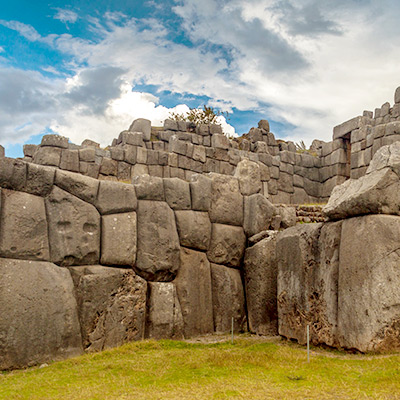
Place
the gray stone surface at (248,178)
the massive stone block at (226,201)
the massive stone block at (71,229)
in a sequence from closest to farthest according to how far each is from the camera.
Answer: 1. the massive stone block at (71,229)
2. the massive stone block at (226,201)
3. the gray stone surface at (248,178)

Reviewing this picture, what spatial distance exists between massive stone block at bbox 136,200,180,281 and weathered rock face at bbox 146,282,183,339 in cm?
25

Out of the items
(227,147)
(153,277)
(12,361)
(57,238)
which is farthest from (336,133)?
(12,361)

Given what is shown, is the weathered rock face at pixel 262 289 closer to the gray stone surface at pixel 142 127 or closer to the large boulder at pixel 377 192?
the large boulder at pixel 377 192

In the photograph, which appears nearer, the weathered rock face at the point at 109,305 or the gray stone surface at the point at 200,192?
the weathered rock face at the point at 109,305

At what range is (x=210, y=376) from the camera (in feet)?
22.1

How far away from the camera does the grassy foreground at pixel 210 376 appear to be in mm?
5836

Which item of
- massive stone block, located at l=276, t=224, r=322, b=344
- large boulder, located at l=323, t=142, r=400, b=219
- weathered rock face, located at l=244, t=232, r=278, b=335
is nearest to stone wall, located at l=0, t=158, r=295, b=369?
weathered rock face, located at l=244, t=232, r=278, b=335

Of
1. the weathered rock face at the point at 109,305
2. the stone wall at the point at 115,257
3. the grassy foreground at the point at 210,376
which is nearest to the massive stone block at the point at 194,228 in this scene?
the stone wall at the point at 115,257

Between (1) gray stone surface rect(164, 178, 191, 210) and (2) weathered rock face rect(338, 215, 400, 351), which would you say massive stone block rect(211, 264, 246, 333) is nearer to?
(1) gray stone surface rect(164, 178, 191, 210)

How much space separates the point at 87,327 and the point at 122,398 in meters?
3.01

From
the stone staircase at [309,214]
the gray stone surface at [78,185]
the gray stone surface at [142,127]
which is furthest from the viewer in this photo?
the gray stone surface at [142,127]

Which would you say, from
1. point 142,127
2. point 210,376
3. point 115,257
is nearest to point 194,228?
point 115,257

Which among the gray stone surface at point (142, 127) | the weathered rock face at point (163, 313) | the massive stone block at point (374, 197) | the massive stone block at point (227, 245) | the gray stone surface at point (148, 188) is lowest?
the weathered rock face at point (163, 313)

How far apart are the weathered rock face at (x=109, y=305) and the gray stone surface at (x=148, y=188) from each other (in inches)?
65.7
